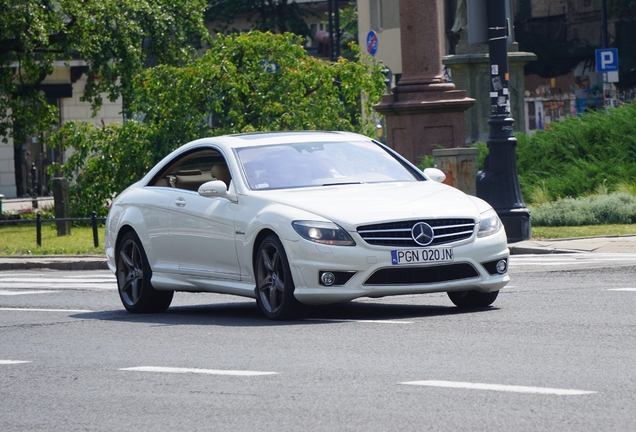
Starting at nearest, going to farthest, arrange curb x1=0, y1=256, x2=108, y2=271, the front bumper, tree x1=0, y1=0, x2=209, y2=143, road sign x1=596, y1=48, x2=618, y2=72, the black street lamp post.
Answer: the front bumper < the black street lamp post < curb x1=0, y1=256, x2=108, y2=271 < tree x1=0, y1=0, x2=209, y2=143 < road sign x1=596, y1=48, x2=618, y2=72

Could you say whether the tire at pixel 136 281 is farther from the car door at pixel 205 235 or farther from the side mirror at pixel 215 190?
the side mirror at pixel 215 190

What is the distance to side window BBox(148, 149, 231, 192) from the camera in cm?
1197

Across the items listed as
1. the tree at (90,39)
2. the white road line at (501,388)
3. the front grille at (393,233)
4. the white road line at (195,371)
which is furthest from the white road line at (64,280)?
the tree at (90,39)

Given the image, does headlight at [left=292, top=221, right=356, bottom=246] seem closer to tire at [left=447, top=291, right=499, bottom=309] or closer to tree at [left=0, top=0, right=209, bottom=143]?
tire at [left=447, top=291, right=499, bottom=309]

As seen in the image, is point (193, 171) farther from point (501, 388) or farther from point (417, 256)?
point (501, 388)

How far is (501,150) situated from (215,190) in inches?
342

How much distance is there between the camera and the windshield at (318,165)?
11352 mm

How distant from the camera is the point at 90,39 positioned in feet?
102

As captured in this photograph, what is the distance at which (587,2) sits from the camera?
165 ft

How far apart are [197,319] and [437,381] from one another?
178 inches

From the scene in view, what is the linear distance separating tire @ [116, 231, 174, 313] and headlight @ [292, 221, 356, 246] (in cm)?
249

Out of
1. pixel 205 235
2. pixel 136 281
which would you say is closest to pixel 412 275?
pixel 205 235

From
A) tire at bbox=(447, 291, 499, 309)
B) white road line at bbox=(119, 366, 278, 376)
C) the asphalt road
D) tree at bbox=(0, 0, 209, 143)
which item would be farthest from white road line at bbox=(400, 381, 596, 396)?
tree at bbox=(0, 0, 209, 143)

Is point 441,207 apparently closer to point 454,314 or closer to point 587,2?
point 454,314
